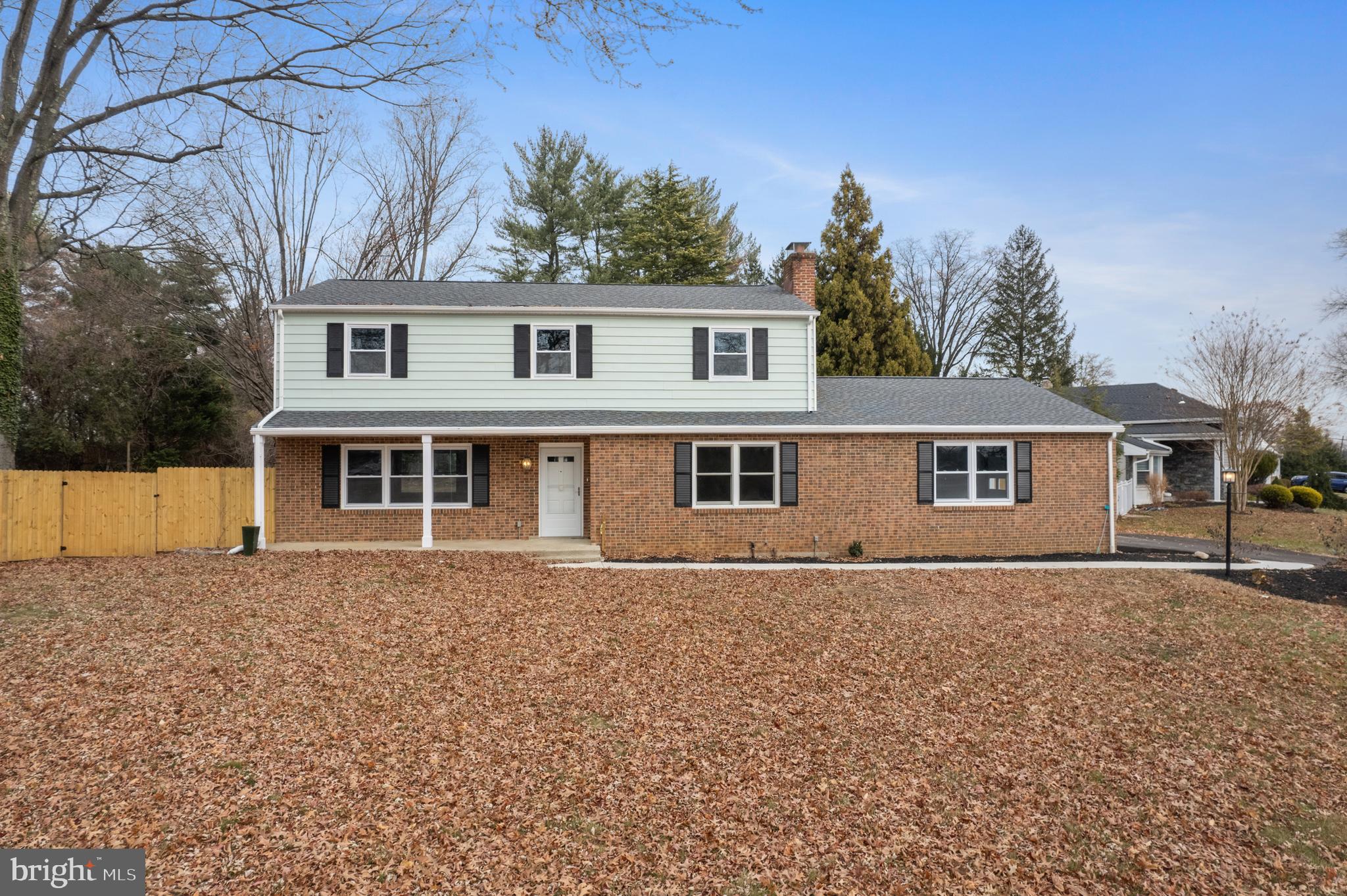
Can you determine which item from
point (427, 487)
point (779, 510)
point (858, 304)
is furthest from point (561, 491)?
point (858, 304)

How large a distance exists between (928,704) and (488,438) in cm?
1088

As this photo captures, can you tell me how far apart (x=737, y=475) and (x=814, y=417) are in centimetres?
212

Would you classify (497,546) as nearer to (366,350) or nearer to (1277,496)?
(366,350)

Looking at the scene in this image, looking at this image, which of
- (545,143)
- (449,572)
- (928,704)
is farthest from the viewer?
(545,143)

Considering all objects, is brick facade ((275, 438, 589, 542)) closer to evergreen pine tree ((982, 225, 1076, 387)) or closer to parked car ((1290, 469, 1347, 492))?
evergreen pine tree ((982, 225, 1076, 387))

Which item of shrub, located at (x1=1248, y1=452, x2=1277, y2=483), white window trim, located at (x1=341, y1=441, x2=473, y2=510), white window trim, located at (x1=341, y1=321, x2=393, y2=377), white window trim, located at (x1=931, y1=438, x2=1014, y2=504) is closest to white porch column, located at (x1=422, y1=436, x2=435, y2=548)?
white window trim, located at (x1=341, y1=441, x2=473, y2=510)

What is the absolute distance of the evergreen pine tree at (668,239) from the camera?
2828cm

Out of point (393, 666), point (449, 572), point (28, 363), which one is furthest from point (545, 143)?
point (393, 666)

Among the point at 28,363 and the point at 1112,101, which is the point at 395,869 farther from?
the point at 28,363

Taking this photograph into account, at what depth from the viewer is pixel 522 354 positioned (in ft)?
49.1

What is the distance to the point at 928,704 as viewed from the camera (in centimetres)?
644

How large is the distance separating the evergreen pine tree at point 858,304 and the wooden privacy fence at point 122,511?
19235 mm

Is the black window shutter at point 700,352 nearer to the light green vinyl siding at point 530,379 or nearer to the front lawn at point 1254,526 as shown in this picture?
the light green vinyl siding at point 530,379

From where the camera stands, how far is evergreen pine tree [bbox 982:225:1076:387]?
3912cm
